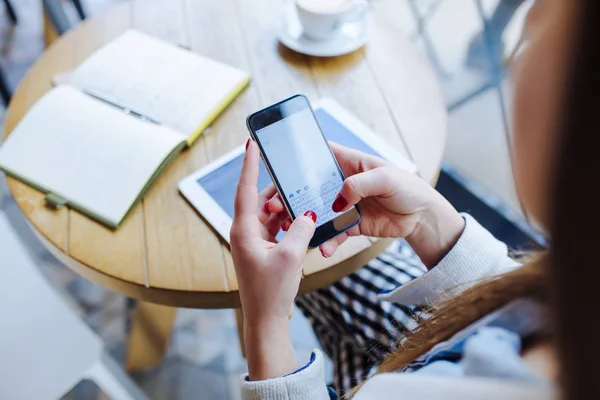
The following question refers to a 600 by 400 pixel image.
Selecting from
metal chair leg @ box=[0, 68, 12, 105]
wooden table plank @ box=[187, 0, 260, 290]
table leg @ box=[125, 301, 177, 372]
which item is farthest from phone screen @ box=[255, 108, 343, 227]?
metal chair leg @ box=[0, 68, 12, 105]

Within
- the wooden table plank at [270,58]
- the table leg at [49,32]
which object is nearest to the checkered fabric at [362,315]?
the wooden table plank at [270,58]

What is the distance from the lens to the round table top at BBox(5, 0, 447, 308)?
1.96 ft

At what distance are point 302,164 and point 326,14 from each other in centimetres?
31

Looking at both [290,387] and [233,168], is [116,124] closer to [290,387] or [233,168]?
[233,168]

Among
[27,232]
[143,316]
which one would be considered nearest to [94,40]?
[143,316]

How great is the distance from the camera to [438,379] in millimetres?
355

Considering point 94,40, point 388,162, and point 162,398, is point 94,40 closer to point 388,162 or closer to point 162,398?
point 388,162

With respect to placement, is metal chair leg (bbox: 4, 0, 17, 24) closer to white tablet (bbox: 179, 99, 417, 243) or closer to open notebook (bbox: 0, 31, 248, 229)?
open notebook (bbox: 0, 31, 248, 229)

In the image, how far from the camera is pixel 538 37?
212 mm

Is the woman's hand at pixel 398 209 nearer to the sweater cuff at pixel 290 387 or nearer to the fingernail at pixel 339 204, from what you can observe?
the fingernail at pixel 339 204

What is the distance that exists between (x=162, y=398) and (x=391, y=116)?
2.50 feet

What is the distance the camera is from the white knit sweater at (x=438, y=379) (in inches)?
12.3

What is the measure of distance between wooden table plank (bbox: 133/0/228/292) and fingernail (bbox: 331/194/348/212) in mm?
158

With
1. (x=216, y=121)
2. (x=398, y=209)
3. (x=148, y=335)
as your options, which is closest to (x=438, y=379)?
(x=398, y=209)
